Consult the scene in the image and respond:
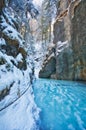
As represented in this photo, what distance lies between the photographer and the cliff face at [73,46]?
22.3 metres

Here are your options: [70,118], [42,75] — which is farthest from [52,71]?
[70,118]

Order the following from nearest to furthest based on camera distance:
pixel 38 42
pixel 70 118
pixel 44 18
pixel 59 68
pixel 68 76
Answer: pixel 70 118, pixel 68 76, pixel 59 68, pixel 44 18, pixel 38 42

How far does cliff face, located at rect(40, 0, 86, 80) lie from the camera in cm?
2230

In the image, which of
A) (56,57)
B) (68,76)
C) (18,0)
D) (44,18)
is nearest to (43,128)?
(18,0)

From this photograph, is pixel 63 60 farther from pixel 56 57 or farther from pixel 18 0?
pixel 18 0

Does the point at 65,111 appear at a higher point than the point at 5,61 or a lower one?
lower

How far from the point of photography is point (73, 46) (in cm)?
2502

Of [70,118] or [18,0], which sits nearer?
[70,118]

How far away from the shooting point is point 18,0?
17.4 meters

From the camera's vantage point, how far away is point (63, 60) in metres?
27.2

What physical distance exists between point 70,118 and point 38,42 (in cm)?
5141

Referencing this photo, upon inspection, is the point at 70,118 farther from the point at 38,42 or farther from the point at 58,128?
the point at 38,42

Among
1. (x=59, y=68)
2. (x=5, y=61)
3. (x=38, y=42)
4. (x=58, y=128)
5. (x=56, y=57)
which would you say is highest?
(x=38, y=42)

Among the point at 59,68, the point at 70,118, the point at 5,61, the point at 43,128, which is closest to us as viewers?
the point at 43,128
